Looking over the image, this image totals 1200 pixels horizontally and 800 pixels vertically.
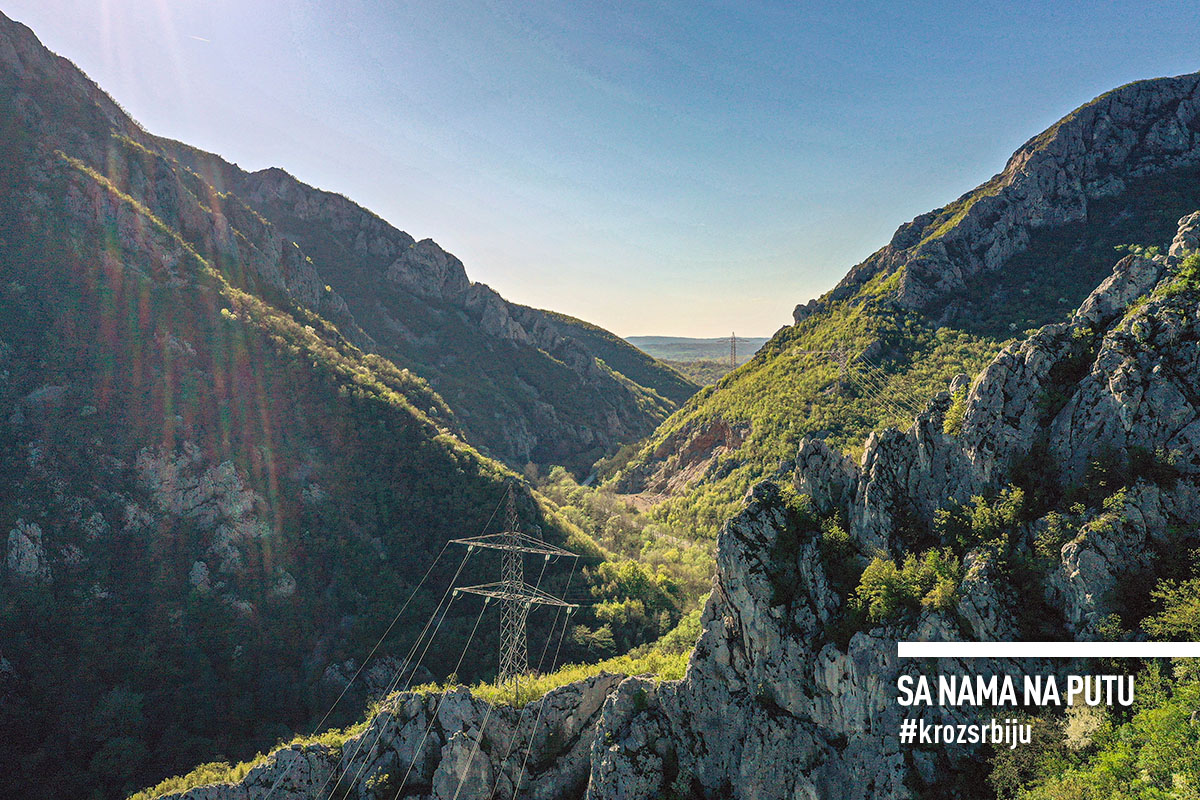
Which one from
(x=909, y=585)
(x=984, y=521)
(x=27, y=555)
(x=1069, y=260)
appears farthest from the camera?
(x=1069, y=260)

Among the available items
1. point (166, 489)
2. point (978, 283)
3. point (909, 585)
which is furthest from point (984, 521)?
point (978, 283)

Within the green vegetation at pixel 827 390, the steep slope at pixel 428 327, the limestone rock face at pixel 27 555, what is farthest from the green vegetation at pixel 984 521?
the steep slope at pixel 428 327

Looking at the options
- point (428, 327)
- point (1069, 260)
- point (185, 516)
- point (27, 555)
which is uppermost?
point (1069, 260)

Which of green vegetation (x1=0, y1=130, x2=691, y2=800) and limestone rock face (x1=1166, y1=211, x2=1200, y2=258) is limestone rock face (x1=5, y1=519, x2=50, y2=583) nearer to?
green vegetation (x1=0, y1=130, x2=691, y2=800)

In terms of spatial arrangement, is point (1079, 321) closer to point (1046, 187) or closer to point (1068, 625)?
point (1068, 625)

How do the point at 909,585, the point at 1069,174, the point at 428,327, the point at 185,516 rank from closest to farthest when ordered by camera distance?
1. the point at 909,585
2. the point at 185,516
3. the point at 1069,174
4. the point at 428,327

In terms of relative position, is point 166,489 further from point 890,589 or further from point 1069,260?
point 1069,260

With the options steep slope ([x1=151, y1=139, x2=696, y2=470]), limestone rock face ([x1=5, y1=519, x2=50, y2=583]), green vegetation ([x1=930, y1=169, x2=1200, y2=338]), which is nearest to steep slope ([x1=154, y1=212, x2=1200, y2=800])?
limestone rock face ([x1=5, y1=519, x2=50, y2=583])
